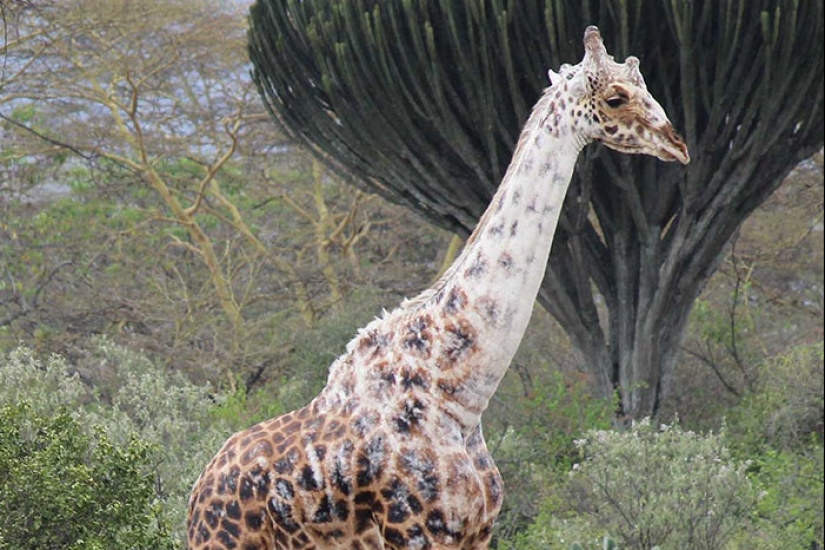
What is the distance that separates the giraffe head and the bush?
3.43 m

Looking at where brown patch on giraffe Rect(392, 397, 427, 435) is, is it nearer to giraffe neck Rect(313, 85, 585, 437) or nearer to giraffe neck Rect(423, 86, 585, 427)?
giraffe neck Rect(313, 85, 585, 437)

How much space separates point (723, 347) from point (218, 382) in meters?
5.62

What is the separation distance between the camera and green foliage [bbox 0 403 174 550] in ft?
19.1

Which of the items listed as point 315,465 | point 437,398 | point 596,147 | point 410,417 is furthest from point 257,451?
point 596,147

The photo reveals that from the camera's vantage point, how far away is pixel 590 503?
9125 millimetres

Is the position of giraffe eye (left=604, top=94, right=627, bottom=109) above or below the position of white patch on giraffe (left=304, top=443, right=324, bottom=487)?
above

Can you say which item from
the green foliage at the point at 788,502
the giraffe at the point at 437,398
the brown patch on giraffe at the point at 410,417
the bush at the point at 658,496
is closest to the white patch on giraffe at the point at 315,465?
the giraffe at the point at 437,398

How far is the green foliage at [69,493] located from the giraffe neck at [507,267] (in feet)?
6.63

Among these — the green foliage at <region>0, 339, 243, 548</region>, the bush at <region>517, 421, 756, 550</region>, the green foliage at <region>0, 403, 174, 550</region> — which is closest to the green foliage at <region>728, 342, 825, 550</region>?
the bush at <region>517, 421, 756, 550</region>

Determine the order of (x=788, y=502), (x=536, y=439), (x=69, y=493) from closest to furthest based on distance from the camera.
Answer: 1. (x=69, y=493)
2. (x=788, y=502)
3. (x=536, y=439)

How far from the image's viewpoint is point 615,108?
4.81 m

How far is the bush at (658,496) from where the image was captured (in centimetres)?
788

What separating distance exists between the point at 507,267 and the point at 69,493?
2.49m

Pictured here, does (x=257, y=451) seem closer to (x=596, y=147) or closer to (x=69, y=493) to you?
(x=69, y=493)
